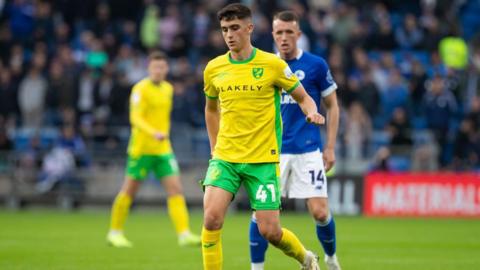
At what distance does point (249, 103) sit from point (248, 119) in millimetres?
143

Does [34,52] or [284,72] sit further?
[34,52]

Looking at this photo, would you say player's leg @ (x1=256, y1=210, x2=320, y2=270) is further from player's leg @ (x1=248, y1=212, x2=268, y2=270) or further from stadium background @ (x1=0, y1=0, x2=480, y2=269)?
stadium background @ (x1=0, y1=0, x2=480, y2=269)

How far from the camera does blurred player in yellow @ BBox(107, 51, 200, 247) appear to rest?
596 inches

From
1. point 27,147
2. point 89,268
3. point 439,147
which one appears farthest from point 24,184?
point 89,268

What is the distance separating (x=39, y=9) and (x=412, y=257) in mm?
17621

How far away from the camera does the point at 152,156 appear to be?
15406 millimetres

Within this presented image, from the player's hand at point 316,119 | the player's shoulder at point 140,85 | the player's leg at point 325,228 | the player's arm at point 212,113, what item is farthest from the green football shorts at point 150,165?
the player's hand at point 316,119

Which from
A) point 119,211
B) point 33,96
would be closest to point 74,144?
point 33,96

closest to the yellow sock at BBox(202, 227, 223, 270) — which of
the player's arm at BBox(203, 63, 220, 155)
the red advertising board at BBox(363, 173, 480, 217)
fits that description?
the player's arm at BBox(203, 63, 220, 155)

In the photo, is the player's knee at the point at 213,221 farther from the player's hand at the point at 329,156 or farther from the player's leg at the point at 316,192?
the player's hand at the point at 329,156

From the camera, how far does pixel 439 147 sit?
79.4 ft

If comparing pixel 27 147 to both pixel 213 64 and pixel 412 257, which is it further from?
pixel 213 64

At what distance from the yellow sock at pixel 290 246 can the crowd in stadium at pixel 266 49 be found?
46.2 feet

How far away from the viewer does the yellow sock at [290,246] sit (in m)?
9.24
